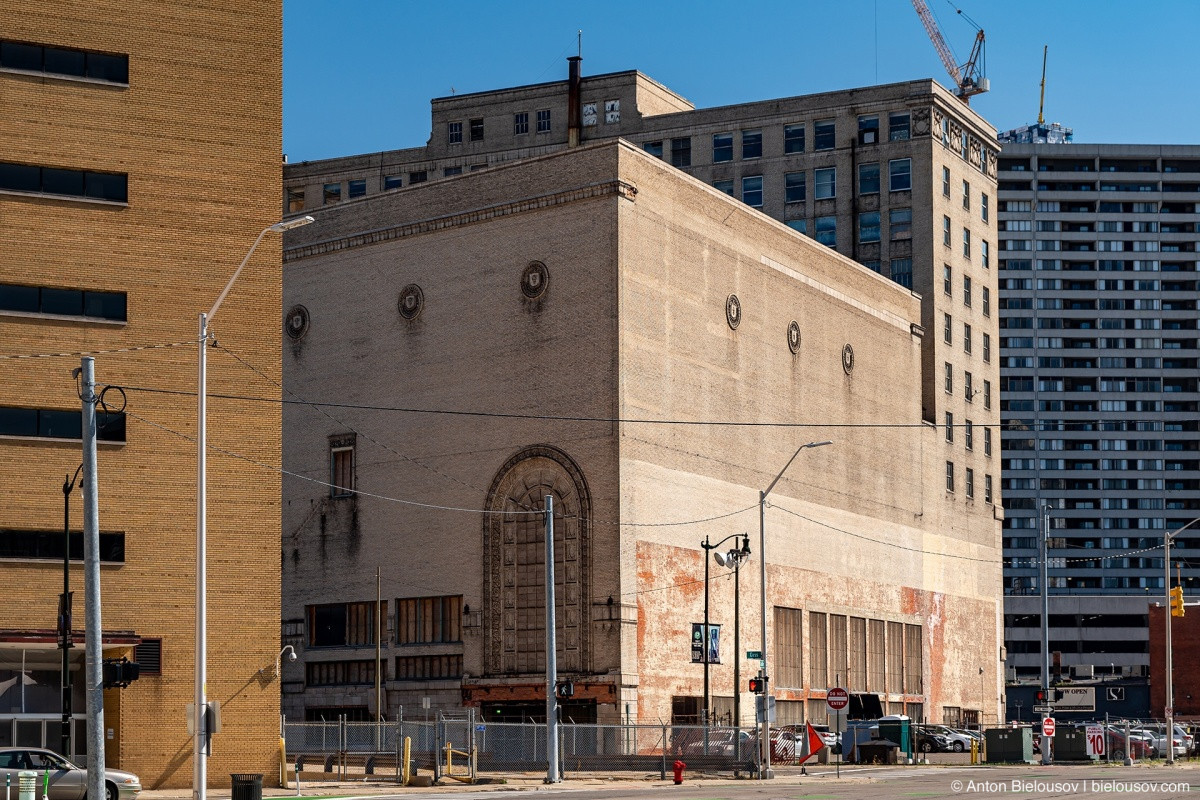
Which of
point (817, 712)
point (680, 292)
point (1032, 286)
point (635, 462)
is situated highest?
point (1032, 286)

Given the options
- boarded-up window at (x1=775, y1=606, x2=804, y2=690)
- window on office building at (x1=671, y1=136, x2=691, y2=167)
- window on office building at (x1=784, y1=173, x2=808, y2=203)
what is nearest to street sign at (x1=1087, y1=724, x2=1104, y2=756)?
boarded-up window at (x1=775, y1=606, x2=804, y2=690)

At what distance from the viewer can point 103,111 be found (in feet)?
165

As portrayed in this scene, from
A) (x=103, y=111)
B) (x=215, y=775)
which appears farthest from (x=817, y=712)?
(x=103, y=111)

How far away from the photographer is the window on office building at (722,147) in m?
113

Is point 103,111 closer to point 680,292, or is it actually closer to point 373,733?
point 373,733

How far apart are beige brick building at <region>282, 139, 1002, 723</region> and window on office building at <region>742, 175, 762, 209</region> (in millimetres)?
16606

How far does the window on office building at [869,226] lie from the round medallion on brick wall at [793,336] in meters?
21.7

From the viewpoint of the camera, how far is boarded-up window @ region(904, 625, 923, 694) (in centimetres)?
9919

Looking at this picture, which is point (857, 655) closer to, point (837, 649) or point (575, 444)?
point (837, 649)

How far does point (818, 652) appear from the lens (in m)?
89.5

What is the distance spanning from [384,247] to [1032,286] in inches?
4974

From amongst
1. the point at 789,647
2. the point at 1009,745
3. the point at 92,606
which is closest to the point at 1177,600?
the point at 1009,745

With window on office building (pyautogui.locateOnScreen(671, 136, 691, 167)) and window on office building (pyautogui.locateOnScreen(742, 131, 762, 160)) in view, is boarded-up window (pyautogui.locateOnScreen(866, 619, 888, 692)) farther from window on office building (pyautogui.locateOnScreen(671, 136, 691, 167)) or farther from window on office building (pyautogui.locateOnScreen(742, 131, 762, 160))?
window on office building (pyautogui.locateOnScreen(671, 136, 691, 167))

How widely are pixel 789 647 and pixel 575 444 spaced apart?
1818 cm
